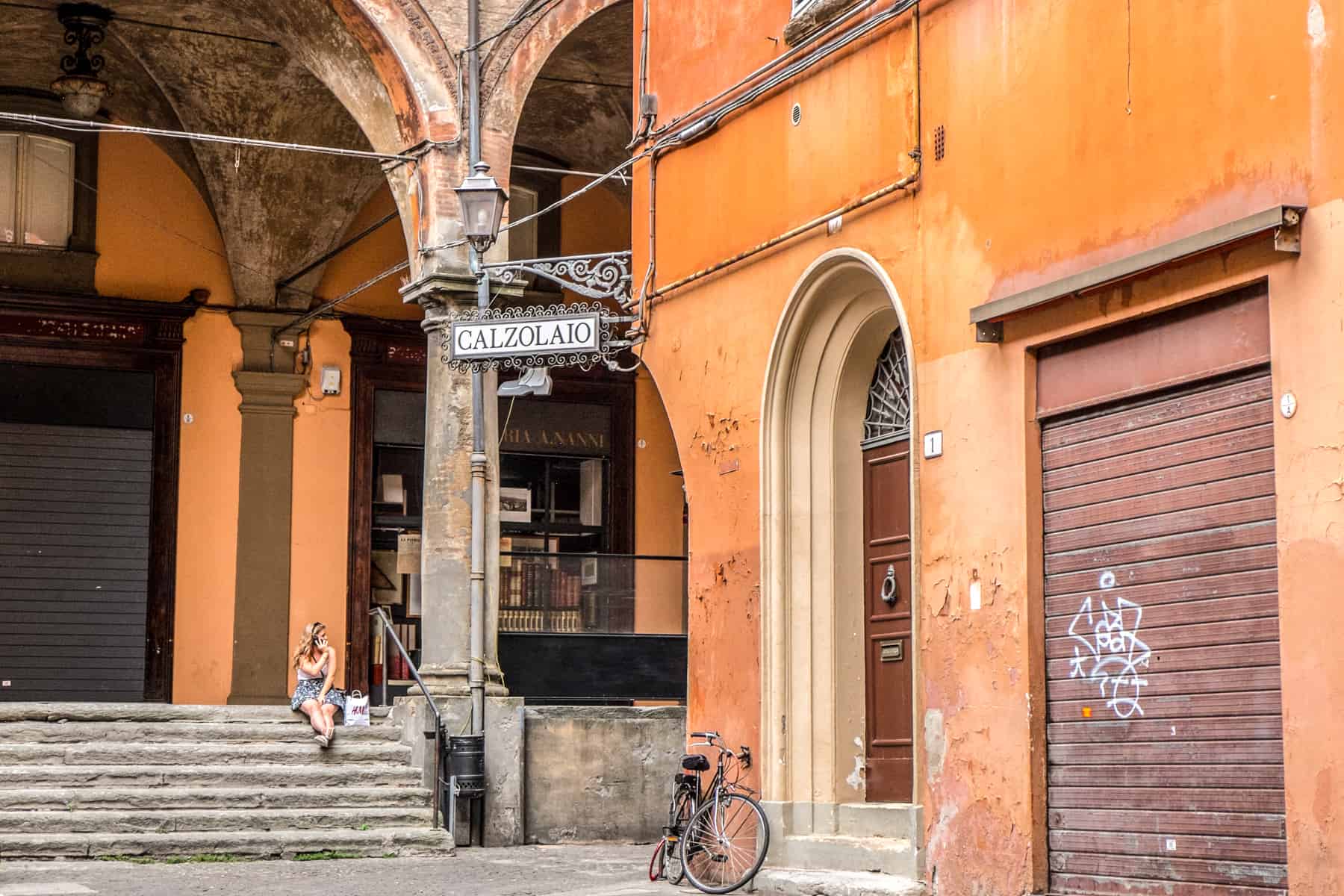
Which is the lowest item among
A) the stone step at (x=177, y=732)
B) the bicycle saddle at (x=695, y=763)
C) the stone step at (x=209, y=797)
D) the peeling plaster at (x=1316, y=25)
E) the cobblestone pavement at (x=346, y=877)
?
the cobblestone pavement at (x=346, y=877)

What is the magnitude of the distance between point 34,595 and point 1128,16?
13883 millimetres

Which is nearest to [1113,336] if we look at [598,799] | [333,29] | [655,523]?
[598,799]

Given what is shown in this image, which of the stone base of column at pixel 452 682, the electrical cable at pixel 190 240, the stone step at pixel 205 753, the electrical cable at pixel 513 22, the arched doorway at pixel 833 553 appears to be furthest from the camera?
the electrical cable at pixel 190 240

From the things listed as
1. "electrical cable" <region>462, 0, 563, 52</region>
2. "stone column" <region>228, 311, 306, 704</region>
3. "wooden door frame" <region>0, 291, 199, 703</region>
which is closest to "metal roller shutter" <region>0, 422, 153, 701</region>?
"wooden door frame" <region>0, 291, 199, 703</region>

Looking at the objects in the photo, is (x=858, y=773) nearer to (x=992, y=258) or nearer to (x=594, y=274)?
(x=992, y=258)

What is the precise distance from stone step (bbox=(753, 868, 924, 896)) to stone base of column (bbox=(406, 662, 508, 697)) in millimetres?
4648

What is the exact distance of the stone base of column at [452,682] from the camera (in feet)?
47.6

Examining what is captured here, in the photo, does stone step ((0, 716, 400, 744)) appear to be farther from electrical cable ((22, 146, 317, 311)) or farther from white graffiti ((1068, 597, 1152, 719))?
white graffiti ((1068, 597, 1152, 719))

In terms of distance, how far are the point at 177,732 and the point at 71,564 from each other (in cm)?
538

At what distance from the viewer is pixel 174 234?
19.6 metres

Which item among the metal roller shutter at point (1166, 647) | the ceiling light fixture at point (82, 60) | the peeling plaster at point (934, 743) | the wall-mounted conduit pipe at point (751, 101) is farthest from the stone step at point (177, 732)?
the metal roller shutter at point (1166, 647)

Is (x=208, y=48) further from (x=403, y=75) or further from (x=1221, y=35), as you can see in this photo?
(x=1221, y=35)

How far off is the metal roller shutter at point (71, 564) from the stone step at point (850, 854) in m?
10.3

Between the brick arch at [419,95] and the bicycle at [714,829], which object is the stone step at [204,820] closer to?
the bicycle at [714,829]
